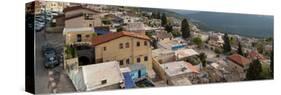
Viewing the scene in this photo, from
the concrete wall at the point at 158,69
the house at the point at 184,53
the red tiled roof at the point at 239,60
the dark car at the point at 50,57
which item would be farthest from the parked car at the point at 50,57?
the red tiled roof at the point at 239,60

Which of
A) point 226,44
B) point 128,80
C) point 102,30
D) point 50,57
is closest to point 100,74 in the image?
point 128,80

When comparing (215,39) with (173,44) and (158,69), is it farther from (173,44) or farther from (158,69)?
(158,69)

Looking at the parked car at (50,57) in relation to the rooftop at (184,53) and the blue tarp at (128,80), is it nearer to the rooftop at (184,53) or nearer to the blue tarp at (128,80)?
the blue tarp at (128,80)

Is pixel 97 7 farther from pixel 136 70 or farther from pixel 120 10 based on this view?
pixel 136 70

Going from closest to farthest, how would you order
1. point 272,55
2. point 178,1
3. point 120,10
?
point 120,10 < point 178,1 < point 272,55

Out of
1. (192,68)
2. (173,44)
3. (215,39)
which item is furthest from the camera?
(215,39)

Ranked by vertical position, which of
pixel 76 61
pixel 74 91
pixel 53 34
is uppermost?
pixel 53 34

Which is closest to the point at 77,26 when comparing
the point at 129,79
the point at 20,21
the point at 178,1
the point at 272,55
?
the point at 20,21
